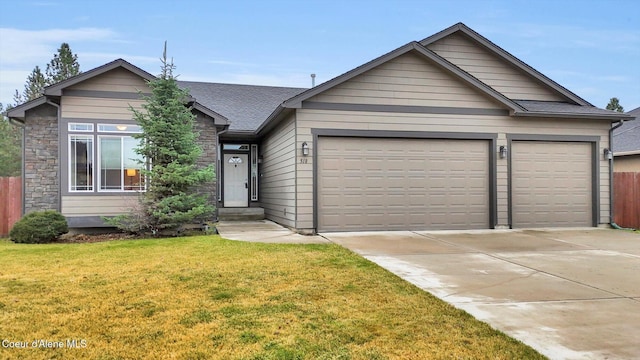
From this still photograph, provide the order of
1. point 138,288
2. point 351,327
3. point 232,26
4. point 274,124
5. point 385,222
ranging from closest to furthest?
point 351,327 < point 138,288 < point 385,222 < point 274,124 < point 232,26

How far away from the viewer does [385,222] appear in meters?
10.4

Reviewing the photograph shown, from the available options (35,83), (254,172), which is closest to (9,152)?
(35,83)

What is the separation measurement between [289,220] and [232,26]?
12.2 metres

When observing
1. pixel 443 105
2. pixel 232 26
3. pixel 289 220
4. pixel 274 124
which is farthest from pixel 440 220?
pixel 232 26

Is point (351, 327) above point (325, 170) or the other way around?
the other way around

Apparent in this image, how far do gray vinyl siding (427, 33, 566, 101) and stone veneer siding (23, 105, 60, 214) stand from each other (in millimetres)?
10680

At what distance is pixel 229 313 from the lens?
160 inches

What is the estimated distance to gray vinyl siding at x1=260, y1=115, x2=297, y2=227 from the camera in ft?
33.8

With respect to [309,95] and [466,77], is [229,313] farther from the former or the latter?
[466,77]

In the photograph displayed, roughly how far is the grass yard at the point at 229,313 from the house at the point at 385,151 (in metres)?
3.83

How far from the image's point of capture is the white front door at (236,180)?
50.1 feet

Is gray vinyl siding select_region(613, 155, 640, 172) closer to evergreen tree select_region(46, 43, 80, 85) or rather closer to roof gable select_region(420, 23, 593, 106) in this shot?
roof gable select_region(420, 23, 593, 106)

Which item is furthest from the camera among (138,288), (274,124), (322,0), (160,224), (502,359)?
(322,0)

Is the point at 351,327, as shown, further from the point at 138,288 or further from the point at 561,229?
the point at 561,229
